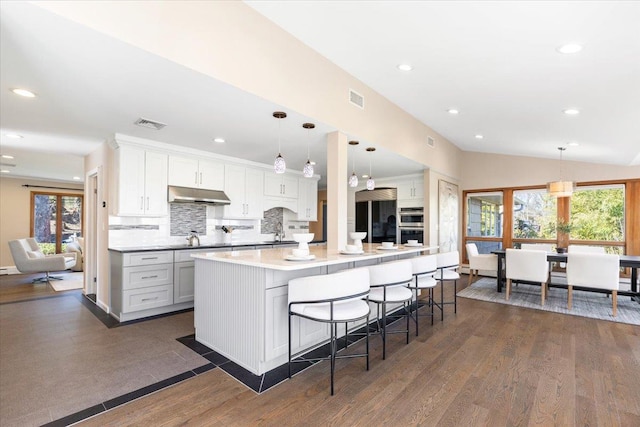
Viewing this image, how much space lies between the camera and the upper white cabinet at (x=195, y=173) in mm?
4551

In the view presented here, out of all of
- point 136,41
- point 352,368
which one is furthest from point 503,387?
point 136,41

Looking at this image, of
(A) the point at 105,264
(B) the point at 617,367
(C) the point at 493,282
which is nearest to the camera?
(B) the point at 617,367

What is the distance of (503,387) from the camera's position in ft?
7.66

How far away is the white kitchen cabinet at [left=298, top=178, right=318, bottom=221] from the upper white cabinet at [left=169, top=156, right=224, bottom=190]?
75.4 inches

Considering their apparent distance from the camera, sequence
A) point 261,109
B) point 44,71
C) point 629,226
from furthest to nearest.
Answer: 1. point 629,226
2. point 261,109
3. point 44,71

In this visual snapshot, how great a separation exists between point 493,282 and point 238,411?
19.3 feet

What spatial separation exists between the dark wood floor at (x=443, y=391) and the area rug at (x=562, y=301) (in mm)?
1037

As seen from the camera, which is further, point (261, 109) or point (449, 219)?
point (449, 219)

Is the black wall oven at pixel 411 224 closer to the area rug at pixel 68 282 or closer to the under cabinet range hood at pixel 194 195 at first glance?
the under cabinet range hood at pixel 194 195

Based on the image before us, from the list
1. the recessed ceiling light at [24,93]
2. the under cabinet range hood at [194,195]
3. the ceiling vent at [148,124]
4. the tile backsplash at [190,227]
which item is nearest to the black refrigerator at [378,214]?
the tile backsplash at [190,227]

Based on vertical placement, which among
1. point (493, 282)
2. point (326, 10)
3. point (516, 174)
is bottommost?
point (493, 282)

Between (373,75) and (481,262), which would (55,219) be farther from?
(481,262)

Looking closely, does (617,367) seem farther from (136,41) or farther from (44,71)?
(44,71)

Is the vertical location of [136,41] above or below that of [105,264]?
above
